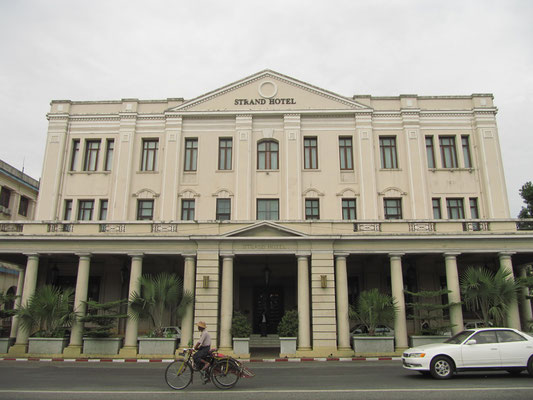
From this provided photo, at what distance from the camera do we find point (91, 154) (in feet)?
96.3

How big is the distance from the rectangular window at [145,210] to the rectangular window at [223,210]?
4.07 metres

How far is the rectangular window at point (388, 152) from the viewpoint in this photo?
28391 millimetres

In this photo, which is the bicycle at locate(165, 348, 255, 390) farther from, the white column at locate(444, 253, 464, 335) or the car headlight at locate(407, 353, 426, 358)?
the white column at locate(444, 253, 464, 335)

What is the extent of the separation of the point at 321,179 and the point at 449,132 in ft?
28.5

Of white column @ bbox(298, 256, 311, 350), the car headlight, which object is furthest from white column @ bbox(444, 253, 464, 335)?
the car headlight

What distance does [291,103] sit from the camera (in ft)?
94.7

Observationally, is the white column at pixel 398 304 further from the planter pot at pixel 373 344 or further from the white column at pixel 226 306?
the white column at pixel 226 306

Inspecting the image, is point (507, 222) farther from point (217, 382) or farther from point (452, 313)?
point (217, 382)

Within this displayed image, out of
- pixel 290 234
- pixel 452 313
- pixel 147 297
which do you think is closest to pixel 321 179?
pixel 290 234

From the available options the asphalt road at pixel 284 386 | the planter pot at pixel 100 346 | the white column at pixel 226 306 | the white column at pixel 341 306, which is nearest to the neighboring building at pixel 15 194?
the planter pot at pixel 100 346

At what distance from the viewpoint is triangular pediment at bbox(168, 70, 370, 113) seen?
94.5 ft

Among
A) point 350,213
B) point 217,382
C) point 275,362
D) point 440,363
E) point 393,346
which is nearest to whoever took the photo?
point 217,382

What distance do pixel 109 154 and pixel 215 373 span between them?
20980mm

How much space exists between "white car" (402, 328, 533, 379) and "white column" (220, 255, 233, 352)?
1016 centimetres
